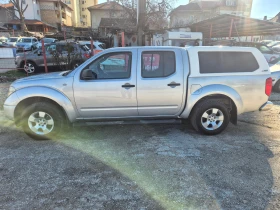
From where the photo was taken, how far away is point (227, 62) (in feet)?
14.1

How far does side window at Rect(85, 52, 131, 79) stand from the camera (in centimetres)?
412

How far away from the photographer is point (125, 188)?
285 cm

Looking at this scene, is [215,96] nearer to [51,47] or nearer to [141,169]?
[141,169]

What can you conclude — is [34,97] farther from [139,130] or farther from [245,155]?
[245,155]

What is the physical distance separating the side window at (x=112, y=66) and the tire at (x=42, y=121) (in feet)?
3.35

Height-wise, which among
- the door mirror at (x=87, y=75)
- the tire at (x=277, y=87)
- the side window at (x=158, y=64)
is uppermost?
the side window at (x=158, y=64)

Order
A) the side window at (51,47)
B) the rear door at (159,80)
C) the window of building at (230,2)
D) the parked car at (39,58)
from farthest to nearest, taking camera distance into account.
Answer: the window of building at (230,2) → the side window at (51,47) → the parked car at (39,58) → the rear door at (159,80)

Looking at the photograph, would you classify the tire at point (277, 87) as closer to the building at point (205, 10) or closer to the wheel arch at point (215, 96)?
the wheel arch at point (215, 96)

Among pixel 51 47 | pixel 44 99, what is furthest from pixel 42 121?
pixel 51 47

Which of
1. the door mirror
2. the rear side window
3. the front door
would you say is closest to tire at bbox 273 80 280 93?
the rear side window

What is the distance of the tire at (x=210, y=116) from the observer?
13.8ft

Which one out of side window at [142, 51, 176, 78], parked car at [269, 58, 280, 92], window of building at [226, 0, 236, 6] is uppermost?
window of building at [226, 0, 236, 6]

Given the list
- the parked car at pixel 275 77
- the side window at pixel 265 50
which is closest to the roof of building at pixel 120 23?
the side window at pixel 265 50

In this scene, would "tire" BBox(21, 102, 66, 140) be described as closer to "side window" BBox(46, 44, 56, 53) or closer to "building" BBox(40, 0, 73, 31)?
"side window" BBox(46, 44, 56, 53)
